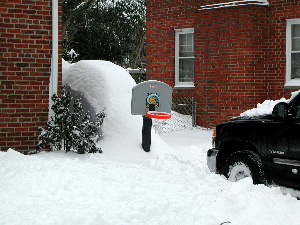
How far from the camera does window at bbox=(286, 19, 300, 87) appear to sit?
51.5 ft

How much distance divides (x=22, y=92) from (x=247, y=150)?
171 inches

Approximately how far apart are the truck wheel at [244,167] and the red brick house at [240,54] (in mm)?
8529

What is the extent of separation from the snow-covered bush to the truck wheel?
277cm

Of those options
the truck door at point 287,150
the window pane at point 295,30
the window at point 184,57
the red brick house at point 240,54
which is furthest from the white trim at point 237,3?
the truck door at point 287,150

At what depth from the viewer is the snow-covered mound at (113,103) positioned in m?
9.70

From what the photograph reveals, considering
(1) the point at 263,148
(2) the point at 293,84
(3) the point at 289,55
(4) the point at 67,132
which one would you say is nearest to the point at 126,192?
(1) the point at 263,148

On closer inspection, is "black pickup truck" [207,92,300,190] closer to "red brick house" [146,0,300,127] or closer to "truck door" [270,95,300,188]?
"truck door" [270,95,300,188]

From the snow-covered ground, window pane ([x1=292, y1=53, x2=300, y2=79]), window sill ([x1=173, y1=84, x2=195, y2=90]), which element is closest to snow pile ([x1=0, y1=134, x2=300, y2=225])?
the snow-covered ground

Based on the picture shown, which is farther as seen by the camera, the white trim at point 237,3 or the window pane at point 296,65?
the window pane at point 296,65

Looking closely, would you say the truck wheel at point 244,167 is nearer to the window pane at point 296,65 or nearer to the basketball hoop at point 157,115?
the basketball hoop at point 157,115

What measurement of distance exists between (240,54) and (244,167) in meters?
9.06

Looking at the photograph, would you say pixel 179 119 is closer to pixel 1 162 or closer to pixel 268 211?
pixel 1 162

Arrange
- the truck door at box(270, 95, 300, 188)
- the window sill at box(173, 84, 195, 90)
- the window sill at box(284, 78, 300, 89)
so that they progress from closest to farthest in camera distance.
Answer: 1. the truck door at box(270, 95, 300, 188)
2. the window sill at box(284, 78, 300, 89)
3. the window sill at box(173, 84, 195, 90)

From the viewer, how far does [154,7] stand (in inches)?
727
